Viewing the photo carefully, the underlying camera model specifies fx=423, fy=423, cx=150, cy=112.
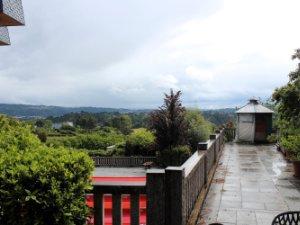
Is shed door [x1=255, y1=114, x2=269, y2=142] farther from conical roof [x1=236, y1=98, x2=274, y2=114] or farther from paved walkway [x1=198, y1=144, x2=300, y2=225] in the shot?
paved walkway [x1=198, y1=144, x2=300, y2=225]

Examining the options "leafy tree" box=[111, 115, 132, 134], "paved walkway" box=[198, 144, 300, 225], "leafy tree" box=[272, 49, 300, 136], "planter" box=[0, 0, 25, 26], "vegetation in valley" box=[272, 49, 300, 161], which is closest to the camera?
"paved walkway" box=[198, 144, 300, 225]

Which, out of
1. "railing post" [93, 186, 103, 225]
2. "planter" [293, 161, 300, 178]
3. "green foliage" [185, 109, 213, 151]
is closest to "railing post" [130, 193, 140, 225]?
"railing post" [93, 186, 103, 225]

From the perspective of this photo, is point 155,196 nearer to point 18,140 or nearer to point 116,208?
point 116,208

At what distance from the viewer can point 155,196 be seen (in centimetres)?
483

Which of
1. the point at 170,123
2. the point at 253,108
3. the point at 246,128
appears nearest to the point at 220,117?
the point at 253,108

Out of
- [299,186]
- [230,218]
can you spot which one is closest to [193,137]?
[299,186]

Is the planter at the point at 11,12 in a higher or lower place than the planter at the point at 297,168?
higher

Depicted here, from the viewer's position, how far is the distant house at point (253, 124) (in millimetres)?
29453

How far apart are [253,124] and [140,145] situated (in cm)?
823

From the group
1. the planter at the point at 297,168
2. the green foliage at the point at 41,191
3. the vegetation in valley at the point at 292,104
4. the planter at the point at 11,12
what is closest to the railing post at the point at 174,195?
the green foliage at the point at 41,191

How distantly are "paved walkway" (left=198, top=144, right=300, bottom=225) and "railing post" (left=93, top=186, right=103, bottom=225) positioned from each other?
7.69ft

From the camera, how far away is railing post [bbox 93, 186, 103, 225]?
4.95 meters

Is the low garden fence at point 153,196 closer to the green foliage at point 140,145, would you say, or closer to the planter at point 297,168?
the planter at point 297,168

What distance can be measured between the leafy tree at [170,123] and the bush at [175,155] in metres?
0.71
